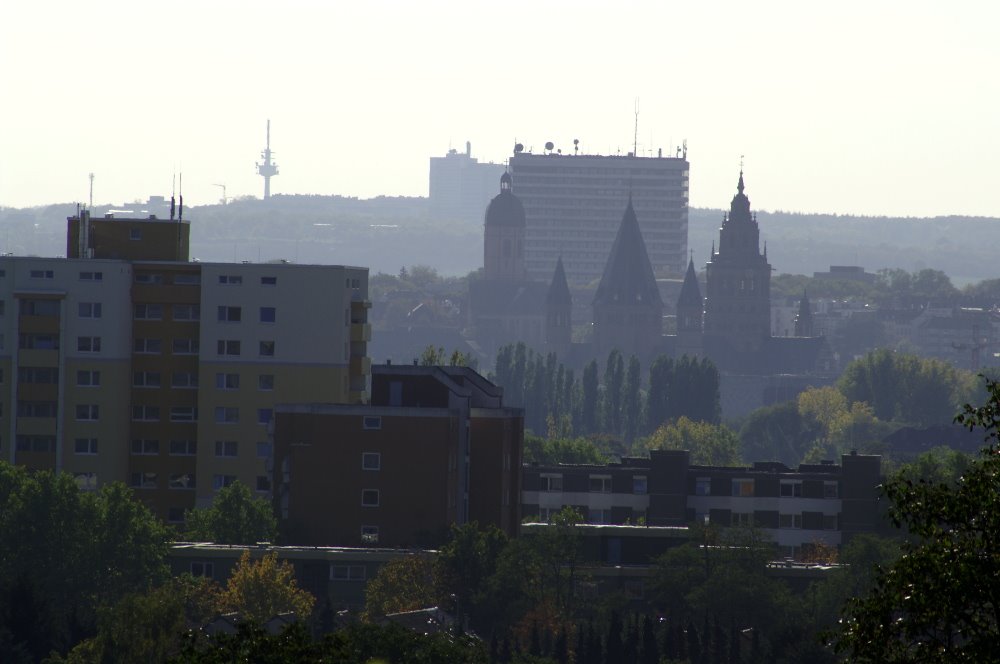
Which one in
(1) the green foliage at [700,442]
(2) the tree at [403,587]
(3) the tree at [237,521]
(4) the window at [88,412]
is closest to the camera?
(2) the tree at [403,587]

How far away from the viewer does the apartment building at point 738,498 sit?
102 metres

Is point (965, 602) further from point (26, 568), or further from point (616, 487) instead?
point (616, 487)

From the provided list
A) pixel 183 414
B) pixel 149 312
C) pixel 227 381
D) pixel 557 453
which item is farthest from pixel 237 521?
pixel 557 453

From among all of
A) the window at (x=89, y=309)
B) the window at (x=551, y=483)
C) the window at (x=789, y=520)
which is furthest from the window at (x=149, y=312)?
the window at (x=789, y=520)

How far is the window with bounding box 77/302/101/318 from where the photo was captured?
9231cm

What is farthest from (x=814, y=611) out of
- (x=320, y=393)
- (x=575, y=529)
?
(x=320, y=393)

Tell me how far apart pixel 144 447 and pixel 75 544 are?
21098mm

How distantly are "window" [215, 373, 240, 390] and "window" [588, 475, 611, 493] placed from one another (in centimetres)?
2213

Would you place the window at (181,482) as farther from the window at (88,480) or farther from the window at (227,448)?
the window at (88,480)

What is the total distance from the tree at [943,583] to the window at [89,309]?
72.2 m

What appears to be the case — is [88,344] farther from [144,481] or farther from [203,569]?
[203,569]

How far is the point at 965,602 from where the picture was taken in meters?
21.5

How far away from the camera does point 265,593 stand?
68562 mm

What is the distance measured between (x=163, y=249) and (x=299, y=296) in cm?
673
